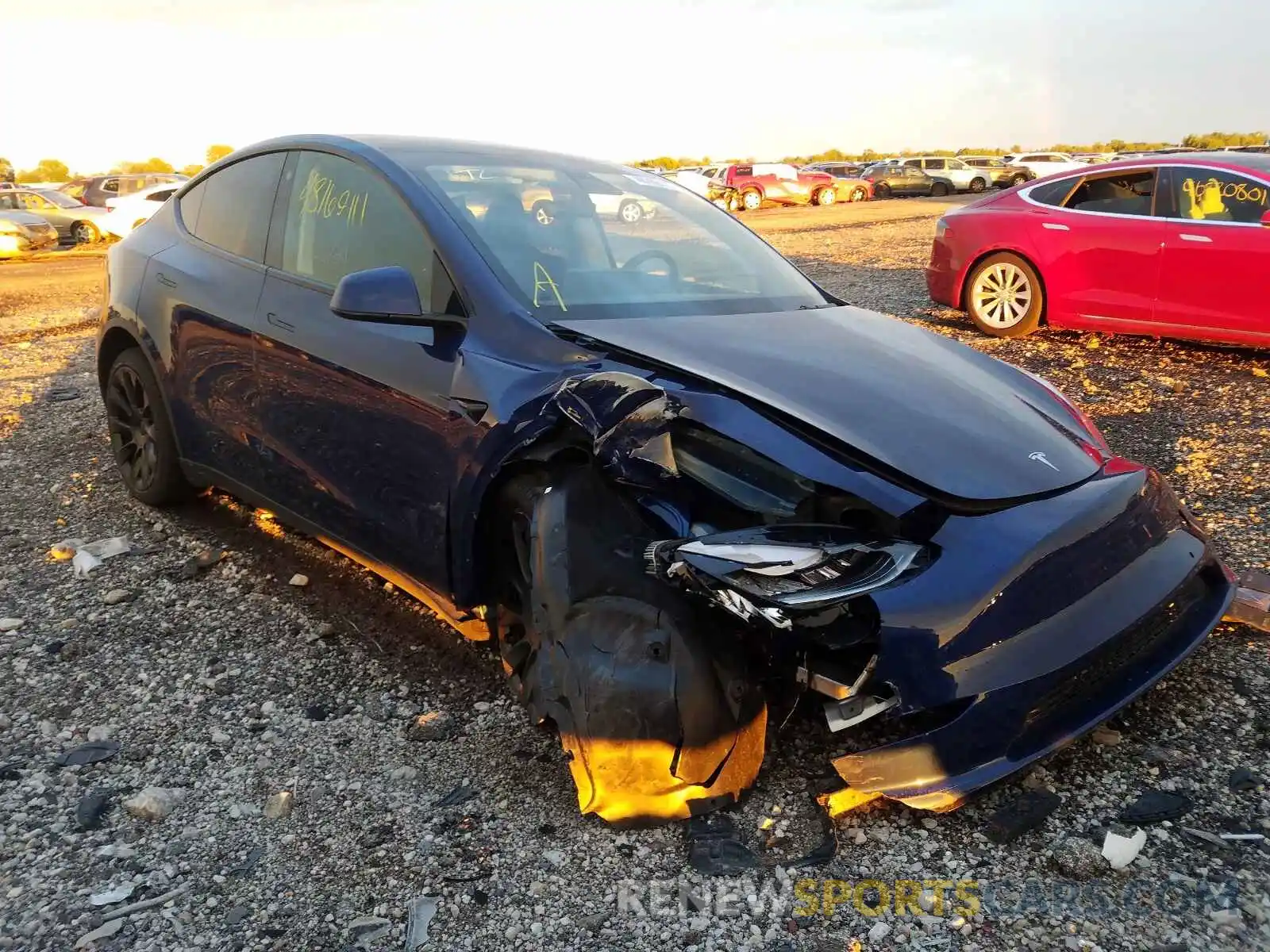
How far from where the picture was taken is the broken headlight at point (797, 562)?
1.96 m

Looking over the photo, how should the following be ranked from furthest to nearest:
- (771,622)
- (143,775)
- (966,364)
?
1. (966,364)
2. (143,775)
3. (771,622)

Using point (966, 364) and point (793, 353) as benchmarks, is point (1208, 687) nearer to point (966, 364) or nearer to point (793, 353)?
point (966, 364)

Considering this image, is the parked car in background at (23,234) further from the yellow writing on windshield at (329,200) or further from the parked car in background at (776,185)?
the yellow writing on windshield at (329,200)

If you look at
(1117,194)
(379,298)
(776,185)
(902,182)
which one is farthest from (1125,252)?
(902,182)

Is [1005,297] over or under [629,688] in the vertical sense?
over

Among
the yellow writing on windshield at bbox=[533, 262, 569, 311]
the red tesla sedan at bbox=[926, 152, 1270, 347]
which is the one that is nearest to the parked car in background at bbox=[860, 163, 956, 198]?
the red tesla sedan at bbox=[926, 152, 1270, 347]

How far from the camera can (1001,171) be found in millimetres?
34312

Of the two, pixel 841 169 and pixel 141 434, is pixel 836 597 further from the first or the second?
pixel 841 169

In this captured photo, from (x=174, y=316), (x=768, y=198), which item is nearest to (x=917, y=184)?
(x=768, y=198)

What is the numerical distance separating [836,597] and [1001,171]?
36714 mm

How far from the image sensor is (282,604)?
11.8 feet

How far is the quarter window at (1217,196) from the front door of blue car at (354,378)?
244 inches

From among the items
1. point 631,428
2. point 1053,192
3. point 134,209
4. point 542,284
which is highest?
point 134,209

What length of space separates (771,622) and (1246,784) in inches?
54.4
